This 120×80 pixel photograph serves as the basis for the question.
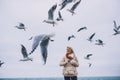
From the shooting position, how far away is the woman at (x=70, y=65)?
3979mm

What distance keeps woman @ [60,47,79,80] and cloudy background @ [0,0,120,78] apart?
151 mm

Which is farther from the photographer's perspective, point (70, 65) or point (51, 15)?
point (51, 15)

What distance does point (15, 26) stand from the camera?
426 centimetres

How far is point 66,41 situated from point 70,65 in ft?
1.04

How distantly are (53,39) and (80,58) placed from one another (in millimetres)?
348

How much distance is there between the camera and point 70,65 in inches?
157

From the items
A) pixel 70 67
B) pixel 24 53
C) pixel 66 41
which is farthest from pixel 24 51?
pixel 70 67

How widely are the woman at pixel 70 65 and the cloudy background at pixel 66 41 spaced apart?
0.49 feet

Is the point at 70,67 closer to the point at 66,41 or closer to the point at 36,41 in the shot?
the point at 66,41

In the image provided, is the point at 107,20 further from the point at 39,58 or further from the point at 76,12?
the point at 39,58

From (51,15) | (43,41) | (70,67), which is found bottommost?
(70,67)

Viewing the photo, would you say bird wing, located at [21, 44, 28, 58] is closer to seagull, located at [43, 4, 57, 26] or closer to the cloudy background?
the cloudy background

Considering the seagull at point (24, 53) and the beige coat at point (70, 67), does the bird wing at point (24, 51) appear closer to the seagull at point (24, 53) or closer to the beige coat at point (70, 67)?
the seagull at point (24, 53)

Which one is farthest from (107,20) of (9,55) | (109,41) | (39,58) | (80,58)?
(9,55)
